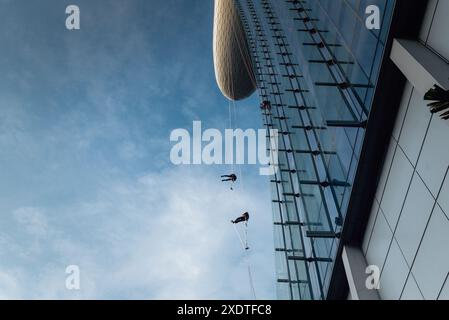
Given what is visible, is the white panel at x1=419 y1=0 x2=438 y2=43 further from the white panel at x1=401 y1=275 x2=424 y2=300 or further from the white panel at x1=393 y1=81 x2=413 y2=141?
the white panel at x1=401 y1=275 x2=424 y2=300

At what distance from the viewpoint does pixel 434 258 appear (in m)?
8.19

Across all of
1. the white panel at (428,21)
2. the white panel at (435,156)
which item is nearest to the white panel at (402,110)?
the white panel at (428,21)

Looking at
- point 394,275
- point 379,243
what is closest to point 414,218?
point 394,275

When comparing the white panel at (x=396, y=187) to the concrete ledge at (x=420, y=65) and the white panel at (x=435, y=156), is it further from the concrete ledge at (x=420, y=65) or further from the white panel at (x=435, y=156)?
the concrete ledge at (x=420, y=65)

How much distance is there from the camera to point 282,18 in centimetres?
2611

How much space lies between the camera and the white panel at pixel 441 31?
26.3 feet

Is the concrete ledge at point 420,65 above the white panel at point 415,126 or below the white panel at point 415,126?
above

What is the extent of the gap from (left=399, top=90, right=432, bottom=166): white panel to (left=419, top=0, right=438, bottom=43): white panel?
1.25 meters

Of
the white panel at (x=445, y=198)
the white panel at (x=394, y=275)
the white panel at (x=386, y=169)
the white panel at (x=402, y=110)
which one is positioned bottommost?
the white panel at (x=394, y=275)

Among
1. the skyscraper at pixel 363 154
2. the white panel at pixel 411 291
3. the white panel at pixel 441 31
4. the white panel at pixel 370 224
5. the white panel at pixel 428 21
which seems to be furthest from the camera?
the white panel at pixel 370 224

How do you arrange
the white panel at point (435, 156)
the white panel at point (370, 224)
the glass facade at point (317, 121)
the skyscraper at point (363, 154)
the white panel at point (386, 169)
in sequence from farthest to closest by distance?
the glass facade at point (317, 121), the white panel at point (370, 224), the white panel at point (386, 169), the skyscraper at point (363, 154), the white panel at point (435, 156)

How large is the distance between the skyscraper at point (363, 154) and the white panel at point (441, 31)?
0.07ft

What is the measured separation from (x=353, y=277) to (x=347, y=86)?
6141 mm
